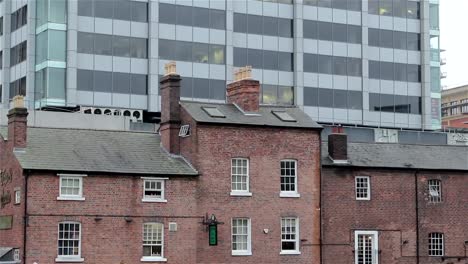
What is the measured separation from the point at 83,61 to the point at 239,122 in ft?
112

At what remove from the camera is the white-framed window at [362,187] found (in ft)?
177

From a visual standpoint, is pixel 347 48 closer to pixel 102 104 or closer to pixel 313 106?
pixel 313 106

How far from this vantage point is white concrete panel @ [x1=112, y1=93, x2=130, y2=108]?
82.4 m

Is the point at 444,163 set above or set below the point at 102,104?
below

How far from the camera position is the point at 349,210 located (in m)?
53.5

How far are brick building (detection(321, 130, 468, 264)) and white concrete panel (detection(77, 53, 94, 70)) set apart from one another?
108ft

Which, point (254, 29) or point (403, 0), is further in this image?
point (403, 0)

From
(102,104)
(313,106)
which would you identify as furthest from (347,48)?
(102,104)

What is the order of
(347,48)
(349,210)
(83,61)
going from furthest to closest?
1. (347,48)
2. (83,61)
3. (349,210)

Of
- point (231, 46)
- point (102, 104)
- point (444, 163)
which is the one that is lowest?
point (444, 163)

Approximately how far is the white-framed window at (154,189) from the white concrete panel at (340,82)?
45975 mm

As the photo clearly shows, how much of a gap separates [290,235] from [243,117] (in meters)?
6.81

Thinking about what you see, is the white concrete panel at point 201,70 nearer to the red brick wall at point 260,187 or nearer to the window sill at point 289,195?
the red brick wall at point 260,187

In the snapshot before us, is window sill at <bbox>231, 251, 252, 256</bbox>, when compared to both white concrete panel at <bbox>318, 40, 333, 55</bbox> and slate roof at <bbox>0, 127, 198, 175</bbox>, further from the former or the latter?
white concrete panel at <bbox>318, 40, 333, 55</bbox>
